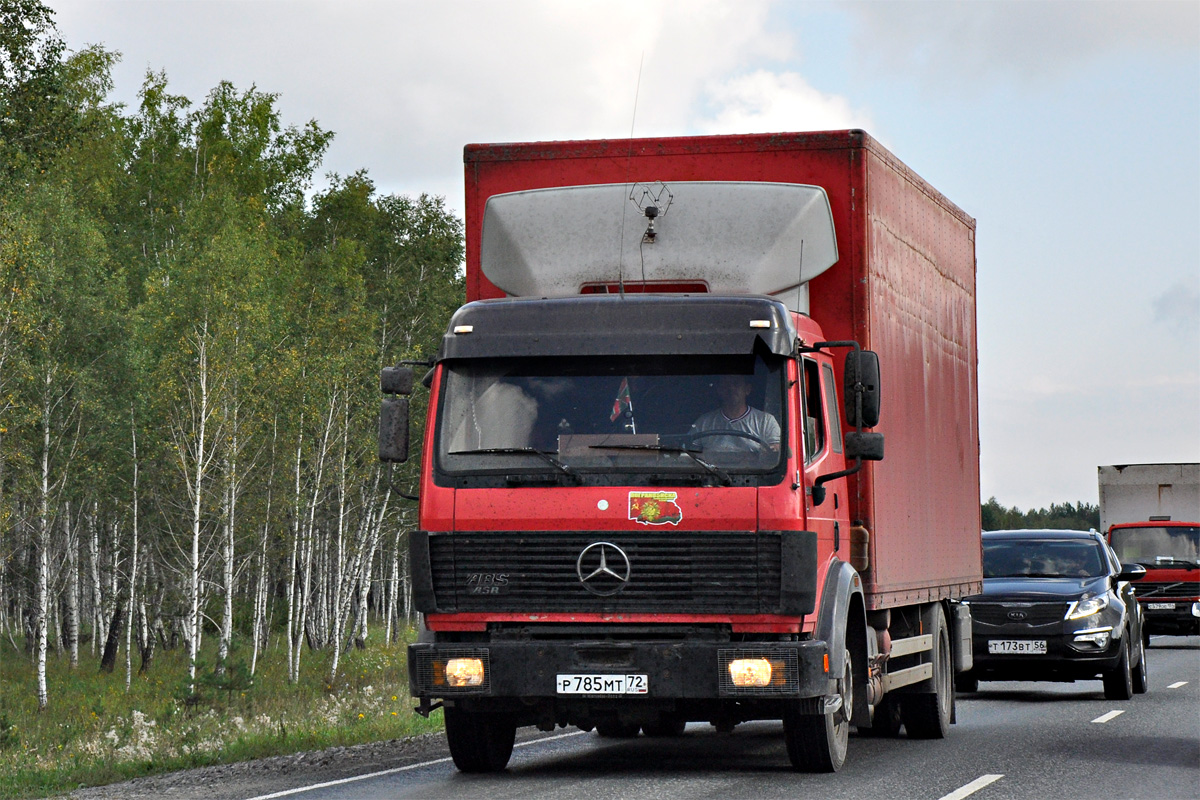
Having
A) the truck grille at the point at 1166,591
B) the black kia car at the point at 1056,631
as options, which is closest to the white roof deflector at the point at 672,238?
the black kia car at the point at 1056,631

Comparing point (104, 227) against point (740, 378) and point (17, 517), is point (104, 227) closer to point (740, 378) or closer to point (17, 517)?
point (17, 517)

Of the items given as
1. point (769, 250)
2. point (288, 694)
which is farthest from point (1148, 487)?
point (769, 250)

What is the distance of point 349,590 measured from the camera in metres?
43.2

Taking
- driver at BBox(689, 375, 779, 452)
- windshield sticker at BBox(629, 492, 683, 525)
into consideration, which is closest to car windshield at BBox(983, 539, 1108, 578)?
driver at BBox(689, 375, 779, 452)

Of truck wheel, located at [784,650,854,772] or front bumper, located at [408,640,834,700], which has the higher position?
front bumper, located at [408,640,834,700]

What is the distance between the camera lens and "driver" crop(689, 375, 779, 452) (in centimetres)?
916

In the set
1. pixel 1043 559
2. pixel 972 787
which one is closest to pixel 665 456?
pixel 972 787

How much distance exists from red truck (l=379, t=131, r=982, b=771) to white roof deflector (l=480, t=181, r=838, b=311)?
1 cm

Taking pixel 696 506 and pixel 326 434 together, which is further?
pixel 326 434

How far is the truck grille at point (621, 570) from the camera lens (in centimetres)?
904

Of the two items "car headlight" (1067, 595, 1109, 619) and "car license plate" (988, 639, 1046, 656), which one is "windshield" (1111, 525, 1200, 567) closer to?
"car headlight" (1067, 595, 1109, 619)

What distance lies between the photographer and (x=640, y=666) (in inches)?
Answer: 360

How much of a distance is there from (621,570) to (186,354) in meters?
26.7

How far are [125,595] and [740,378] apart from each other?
107ft
